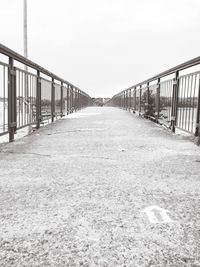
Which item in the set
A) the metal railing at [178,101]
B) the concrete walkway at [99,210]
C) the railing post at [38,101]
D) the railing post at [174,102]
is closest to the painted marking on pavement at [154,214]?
the concrete walkway at [99,210]

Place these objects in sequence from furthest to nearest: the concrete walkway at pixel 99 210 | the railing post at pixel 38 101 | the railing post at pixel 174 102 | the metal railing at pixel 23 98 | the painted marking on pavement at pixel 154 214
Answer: the railing post at pixel 38 101
the railing post at pixel 174 102
the metal railing at pixel 23 98
the painted marking on pavement at pixel 154 214
the concrete walkway at pixel 99 210

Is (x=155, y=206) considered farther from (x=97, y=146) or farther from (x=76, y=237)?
(x=97, y=146)

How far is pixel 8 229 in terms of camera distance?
1.68 m

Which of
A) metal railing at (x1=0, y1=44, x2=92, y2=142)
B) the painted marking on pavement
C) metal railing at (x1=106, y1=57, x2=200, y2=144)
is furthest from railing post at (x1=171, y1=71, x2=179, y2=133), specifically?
the painted marking on pavement

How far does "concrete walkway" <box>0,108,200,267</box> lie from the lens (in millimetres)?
1415

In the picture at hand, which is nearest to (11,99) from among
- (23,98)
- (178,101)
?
(23,98)

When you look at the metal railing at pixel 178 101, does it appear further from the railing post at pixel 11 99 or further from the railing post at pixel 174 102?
the railing post at pixel 11 99

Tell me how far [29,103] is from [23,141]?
2.10 meters

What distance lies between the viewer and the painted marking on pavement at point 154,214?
1.80 meters

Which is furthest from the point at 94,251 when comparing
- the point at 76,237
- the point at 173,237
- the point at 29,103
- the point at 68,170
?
the point at 29,103

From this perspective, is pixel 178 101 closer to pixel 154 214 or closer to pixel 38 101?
pixel 38 101

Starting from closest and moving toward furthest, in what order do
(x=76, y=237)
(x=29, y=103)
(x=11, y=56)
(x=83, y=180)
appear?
(x=76, y=237) < (x=83, y=180) < (x=11, y=56) < (x=29, y=103)

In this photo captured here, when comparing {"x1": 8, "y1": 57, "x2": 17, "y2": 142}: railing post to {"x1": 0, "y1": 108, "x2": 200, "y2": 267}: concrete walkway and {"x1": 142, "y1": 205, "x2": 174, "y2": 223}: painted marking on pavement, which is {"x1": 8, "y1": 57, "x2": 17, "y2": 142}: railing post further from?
{"x1": 142, "y1": 205, "x2": 174, "y2": 223}: painted marking on pavement

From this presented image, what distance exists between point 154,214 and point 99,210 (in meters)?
0.33
